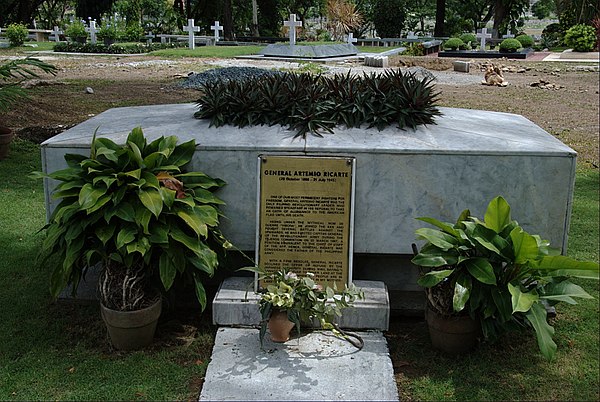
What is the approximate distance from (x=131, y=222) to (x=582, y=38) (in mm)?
27270

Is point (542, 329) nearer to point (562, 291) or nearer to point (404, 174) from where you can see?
point (562, 291)

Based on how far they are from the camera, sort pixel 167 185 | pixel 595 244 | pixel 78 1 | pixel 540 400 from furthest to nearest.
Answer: pixel 78 1
pixel 595 244
pixel 167 185
pixel 540 400

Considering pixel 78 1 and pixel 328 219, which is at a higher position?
pixel 78 1

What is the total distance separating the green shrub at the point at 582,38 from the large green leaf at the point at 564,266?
25.5 m

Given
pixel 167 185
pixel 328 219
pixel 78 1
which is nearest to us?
pixel 167 185

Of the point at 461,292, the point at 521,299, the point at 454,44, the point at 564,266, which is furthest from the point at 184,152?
the point at 454,44

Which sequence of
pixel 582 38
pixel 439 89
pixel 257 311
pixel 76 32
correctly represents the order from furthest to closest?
pixel 76 32
pixel 582 38
pixel 439 89
pixel 257 311

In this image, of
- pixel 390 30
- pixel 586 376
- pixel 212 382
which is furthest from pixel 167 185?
pixel 390 30

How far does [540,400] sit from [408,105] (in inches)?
86.3

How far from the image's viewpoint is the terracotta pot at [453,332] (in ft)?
12.8

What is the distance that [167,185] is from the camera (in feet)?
13.3

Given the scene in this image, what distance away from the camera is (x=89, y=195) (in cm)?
381

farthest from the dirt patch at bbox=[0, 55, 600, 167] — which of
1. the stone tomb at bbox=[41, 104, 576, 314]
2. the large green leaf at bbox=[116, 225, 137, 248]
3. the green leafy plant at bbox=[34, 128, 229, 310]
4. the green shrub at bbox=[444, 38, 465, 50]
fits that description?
the green shrub at bbox=[444, 38, 465, 50]

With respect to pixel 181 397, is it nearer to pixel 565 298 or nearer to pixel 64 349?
pixel 64 349
